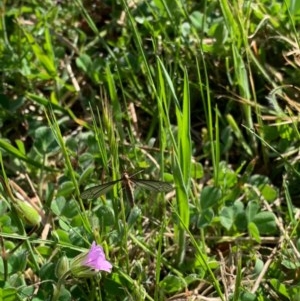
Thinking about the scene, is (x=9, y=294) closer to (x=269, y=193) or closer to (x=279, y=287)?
(x=279, y=287)

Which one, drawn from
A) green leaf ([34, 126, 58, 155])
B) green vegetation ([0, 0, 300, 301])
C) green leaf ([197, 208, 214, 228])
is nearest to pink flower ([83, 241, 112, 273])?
green vegetation ([0, 0, 300, 301])

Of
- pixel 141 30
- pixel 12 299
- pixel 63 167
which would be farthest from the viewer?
pixel 141 30

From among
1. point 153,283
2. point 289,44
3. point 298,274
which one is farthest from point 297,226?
point 289,44

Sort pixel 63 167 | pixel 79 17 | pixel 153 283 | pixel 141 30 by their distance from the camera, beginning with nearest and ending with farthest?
1. pixel 153 283
2. pixel 63 167
3. pixel 141 30
4. pixel 79 17

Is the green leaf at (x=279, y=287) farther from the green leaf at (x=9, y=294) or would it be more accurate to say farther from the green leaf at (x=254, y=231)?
the green leaf at (x=9, y=294)

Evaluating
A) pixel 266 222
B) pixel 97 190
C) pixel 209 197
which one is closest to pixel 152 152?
pixel 209 197

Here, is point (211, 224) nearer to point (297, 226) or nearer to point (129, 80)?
point (297, 226)

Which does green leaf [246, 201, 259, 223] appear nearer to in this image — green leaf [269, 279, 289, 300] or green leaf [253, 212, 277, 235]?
green leaf [253, 212, 277, 235]
